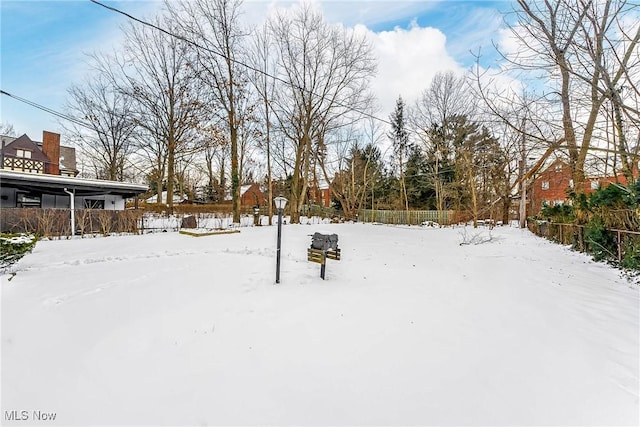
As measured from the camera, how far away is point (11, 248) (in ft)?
13.4

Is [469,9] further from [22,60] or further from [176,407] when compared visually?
[22,60]

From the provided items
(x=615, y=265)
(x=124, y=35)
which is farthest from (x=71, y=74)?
(x=615, y=265)

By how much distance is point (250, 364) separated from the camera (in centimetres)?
224

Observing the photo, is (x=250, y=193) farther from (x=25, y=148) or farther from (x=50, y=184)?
(x=50, y=184)

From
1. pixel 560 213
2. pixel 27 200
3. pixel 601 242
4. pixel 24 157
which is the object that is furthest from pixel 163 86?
pixel 601 242

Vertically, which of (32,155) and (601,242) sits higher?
(32,155)

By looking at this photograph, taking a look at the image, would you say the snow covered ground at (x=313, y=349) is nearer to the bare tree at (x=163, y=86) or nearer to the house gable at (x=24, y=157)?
the bare tree at (x=163, y=86)

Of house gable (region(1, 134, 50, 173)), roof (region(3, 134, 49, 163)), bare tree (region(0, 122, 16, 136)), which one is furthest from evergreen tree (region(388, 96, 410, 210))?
bare tree (region(0, 122, 16, 136))

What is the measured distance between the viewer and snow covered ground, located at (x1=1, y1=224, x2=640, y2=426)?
5.87ft

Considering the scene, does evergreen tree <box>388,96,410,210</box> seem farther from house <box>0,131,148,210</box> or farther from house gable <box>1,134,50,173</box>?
house gable <box>1,134,50,173</box>

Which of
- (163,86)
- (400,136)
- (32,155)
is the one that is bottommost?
(32,155)

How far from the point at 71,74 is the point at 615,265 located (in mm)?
24228

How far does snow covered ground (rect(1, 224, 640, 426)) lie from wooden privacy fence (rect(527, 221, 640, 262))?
141cm

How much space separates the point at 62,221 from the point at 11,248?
22.1 ft
